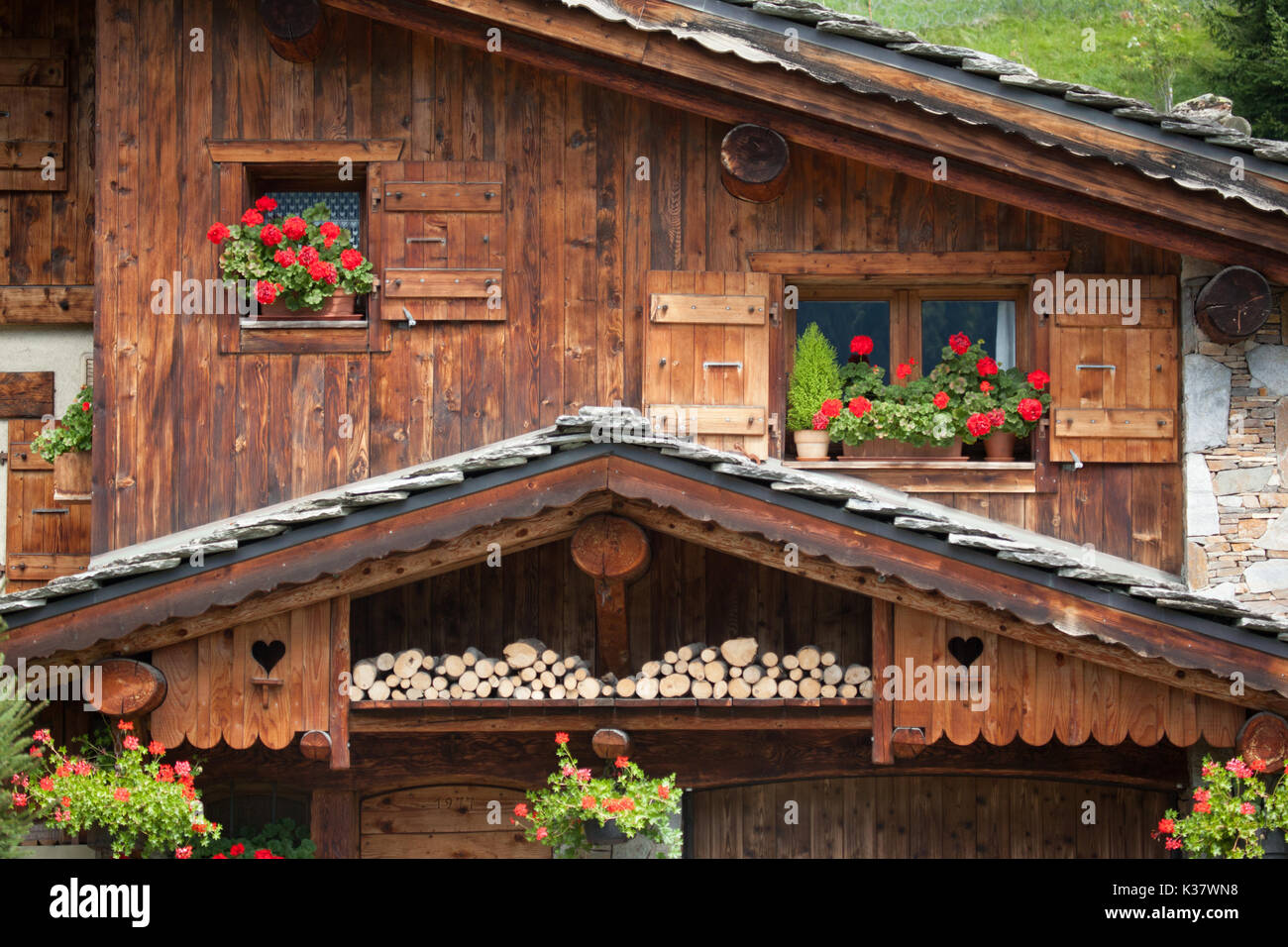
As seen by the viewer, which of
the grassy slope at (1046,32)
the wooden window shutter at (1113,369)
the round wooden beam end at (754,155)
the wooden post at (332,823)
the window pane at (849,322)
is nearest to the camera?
the round wooden beam end at (754,155)

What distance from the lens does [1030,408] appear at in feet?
25.6

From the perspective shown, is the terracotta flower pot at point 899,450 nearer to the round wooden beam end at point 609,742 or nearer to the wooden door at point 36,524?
the round wooden beam end at point 609,742

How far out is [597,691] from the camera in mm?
6852

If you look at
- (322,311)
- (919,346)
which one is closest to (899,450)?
(919,346)

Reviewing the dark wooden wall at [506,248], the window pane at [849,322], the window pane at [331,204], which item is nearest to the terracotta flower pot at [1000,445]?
the dark wooden wall at [506,248]

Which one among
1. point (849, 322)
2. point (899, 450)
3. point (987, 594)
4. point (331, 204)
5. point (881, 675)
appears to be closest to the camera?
point (987, 594)

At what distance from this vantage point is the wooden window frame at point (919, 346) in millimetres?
7895

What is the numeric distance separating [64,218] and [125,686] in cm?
388

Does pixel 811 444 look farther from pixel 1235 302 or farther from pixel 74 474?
pixel 74 474

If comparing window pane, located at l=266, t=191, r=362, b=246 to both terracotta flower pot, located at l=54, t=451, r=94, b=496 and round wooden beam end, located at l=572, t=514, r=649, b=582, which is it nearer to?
terracotta flower pot, located at l=54, t=451, r=94, b=496

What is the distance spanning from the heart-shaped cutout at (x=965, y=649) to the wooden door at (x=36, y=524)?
17.9 feet

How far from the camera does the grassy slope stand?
53.0 ft

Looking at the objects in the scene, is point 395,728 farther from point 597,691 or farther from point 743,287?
point 743,287

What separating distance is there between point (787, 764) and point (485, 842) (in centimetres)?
204
